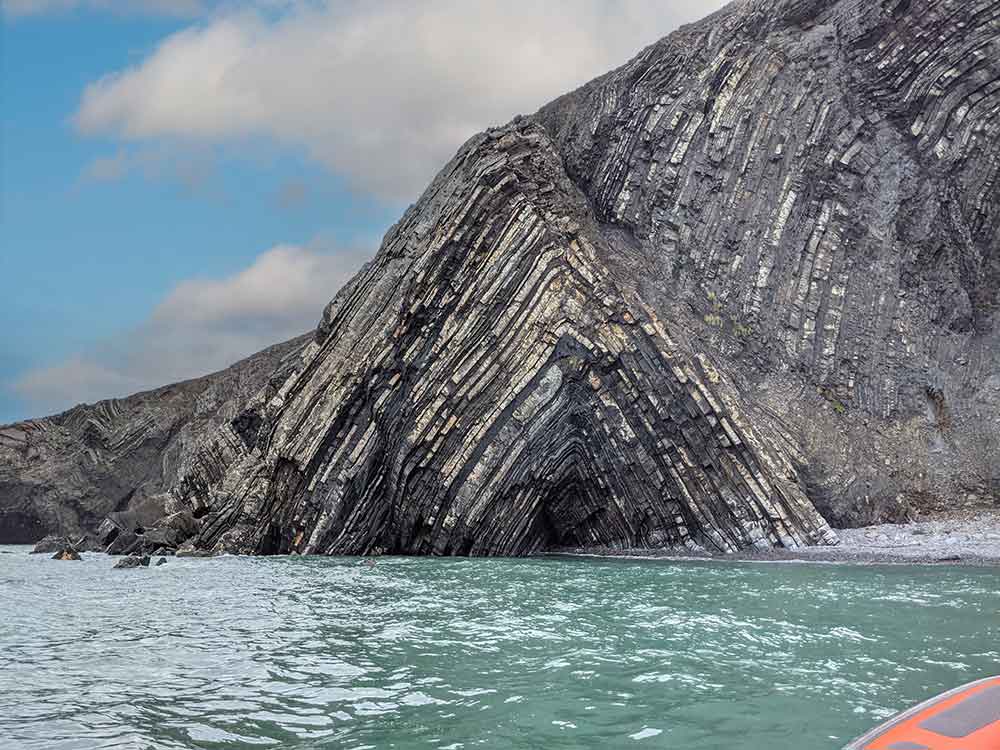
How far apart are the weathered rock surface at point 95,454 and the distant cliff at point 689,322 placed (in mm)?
14846

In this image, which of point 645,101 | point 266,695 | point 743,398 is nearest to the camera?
point 266,695

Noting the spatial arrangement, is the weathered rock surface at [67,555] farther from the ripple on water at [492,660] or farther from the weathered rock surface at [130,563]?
the ripple on water at [492,660]

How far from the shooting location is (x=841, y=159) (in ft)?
81.9

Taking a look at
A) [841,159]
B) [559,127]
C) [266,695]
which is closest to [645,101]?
[559,127]

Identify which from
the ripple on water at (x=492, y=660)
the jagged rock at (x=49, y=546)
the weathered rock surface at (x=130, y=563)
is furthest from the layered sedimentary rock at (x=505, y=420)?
the jagged rock at (x=49, y=546)

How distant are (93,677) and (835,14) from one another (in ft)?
86.5

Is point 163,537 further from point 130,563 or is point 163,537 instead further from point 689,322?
point 689,322

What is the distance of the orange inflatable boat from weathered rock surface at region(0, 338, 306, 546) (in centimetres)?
3703

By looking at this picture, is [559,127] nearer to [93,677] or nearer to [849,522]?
[849,522]

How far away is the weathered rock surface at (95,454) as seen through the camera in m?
41.3

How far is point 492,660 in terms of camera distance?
8.53 metres

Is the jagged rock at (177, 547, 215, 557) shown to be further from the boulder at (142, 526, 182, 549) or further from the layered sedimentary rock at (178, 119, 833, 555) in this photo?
the boulder at (142, 526, 182, 549)

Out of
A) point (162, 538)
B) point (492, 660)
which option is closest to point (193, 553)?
point (162, 538)

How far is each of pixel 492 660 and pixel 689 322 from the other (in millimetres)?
16955
